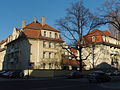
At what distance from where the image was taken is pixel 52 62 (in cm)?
5497

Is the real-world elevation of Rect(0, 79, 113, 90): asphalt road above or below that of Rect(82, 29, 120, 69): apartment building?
below

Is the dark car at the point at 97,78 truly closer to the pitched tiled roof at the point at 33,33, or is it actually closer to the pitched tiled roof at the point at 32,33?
the pitched tiled roof at the point at 33,33

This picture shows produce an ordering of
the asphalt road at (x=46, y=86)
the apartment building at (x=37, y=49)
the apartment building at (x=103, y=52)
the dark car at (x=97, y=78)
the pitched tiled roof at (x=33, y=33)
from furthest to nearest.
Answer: the apartment building at (x=103, y=52), the pitched tiled roof at (x=33, y=33), the apartment building at (x=37, y=49), the dark car at (x=97, y=78), the asphalt road at (x=46, y=86)

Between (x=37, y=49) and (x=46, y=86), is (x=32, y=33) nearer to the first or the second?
(x=37, y=49)

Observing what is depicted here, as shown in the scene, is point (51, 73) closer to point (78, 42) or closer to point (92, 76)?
point (78, 42)

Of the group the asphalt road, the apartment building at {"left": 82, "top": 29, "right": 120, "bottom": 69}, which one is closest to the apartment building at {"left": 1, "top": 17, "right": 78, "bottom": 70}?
the apartment building at {"left": 82, "top": 29, "right": 120, "bottom": 69}

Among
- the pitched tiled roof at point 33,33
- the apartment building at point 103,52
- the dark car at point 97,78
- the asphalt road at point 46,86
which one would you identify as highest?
the pitched tiled roof at point 33,33

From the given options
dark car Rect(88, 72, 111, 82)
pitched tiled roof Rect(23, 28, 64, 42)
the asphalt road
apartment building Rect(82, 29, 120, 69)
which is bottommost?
the asphalt road

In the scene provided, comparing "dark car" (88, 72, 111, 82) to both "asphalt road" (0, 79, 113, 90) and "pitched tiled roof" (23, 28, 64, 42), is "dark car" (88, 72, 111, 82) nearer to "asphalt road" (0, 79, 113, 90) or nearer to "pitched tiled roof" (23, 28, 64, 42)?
"asphalt road" (0, 79, 113, 90)

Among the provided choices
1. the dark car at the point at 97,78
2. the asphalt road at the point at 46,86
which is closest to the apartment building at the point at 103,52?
the dark car at the point at 97,78

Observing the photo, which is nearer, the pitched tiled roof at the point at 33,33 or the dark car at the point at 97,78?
the dark car at the point at 97,78

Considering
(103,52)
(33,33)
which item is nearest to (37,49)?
(33,33)

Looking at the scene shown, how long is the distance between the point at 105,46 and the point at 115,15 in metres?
36.1

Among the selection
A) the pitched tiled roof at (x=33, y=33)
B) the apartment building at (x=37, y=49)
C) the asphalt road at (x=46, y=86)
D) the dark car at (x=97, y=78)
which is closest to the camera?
the asphalt road at (x=46, y=86)
